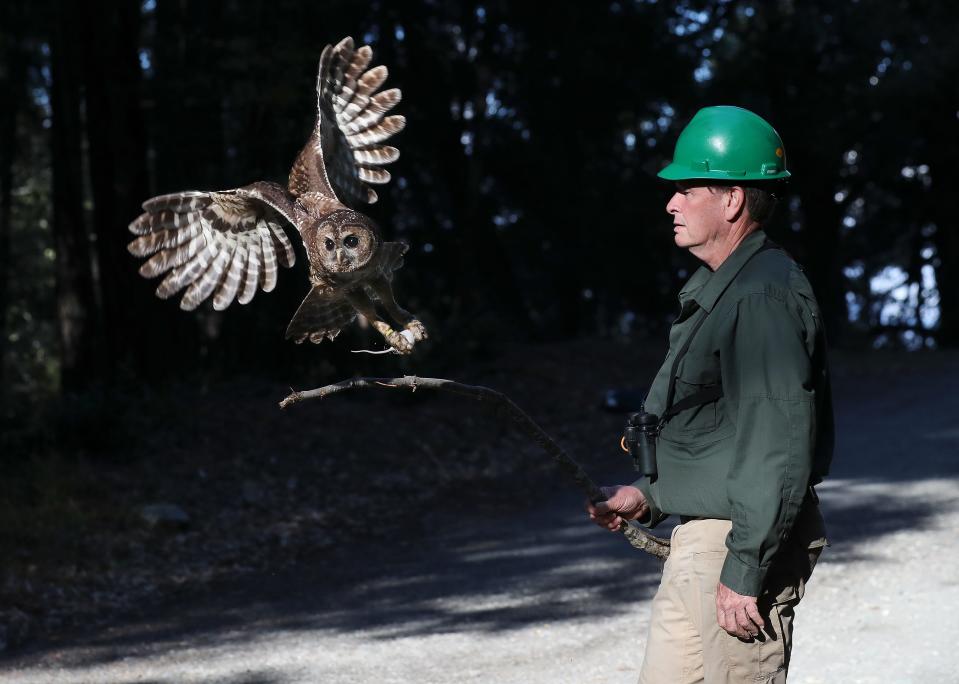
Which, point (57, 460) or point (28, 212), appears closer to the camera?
point (57, 460)

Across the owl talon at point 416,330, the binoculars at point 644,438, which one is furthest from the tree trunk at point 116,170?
the binoculars at point 644,438

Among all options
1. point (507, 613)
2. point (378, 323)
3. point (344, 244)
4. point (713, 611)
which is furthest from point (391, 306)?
point (507, 613)

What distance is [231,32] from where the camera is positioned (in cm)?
1459

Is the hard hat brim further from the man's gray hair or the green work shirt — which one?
the green work shirt

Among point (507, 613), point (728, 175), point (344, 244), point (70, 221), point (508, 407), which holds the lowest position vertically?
point (507, 613)

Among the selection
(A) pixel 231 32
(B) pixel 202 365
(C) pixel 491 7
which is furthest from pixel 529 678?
(C) pixel 491 7

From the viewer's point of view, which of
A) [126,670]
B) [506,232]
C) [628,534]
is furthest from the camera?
[506,232]

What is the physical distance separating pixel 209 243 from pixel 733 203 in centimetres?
165

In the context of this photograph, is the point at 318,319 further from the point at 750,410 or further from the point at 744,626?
the point at 744,626

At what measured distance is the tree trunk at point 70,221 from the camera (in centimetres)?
1225

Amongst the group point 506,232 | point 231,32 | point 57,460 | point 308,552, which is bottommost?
point 308,552

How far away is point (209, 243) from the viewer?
12.2ft

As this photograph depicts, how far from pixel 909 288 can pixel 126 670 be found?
1032 inches

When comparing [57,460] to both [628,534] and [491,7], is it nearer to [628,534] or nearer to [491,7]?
[628,534]
